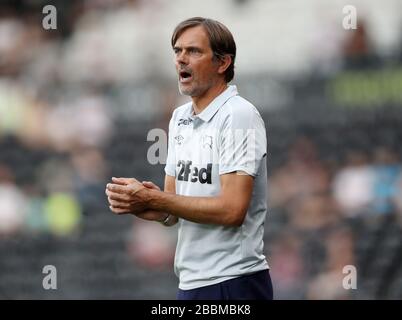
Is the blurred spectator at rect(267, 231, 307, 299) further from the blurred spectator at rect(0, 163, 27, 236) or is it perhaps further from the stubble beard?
the stubble beard

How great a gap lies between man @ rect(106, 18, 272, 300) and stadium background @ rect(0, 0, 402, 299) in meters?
4.85

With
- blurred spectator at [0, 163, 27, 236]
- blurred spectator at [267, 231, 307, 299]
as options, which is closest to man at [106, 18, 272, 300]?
blurred spectator at [267, 231, 307, 299]

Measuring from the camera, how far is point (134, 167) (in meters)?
10.6

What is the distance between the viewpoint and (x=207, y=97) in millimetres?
4105

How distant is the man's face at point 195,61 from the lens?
4031 mm

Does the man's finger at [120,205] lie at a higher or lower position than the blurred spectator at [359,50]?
lower

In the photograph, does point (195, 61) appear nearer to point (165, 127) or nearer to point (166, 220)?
point (166, 220)

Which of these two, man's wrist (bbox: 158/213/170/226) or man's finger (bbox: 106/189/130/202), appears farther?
man's wrist (bbox: 158/213/170/226)

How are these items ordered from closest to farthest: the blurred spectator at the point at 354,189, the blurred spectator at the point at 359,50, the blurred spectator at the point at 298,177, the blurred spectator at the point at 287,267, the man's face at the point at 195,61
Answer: the man's face at the point at 195,61 → the blurred spectator at the point at 287,267 → the blurred spectator at the point at 354,189 → the blurred spectator at the point at 298,177 → the blurred spectator at the point at 359,50

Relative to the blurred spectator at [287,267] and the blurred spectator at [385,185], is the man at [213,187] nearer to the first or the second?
the blurred spectator at [287,267]

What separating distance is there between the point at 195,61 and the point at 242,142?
388 millimetres

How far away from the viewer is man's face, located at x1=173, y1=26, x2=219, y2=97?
403cm

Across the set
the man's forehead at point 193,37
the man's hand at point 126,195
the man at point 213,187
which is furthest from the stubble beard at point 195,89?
the man's hand at point 126,195

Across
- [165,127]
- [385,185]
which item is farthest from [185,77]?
[165,127]
